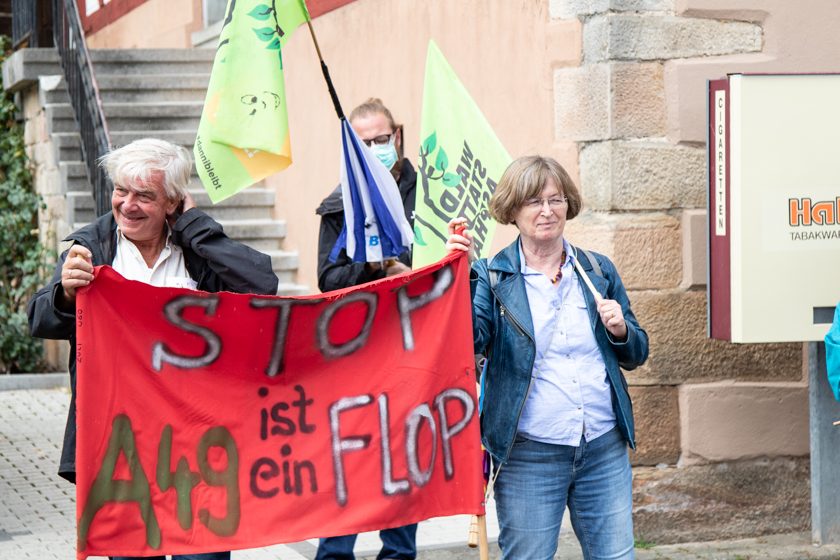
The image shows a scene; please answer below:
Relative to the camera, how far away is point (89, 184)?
37.6ft

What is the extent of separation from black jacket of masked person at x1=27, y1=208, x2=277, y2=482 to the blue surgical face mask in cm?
125

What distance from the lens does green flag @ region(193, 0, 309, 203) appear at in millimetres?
4754

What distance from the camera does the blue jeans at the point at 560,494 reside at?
4.24m

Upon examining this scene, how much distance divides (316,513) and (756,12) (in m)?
3.47

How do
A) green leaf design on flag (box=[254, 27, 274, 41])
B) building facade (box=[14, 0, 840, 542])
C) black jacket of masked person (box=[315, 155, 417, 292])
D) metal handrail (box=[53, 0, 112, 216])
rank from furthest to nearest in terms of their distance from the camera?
metal handrail (box=[53, 0, 112, 216]) → building facade (box=[14, 0, 840, 542]) → black jacket of masked person (box=[315, 155, 417, 292]) → green leaf design on flag (box=[254, 27, 274, 41])

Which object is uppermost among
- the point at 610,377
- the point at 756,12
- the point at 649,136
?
the point at 756,12

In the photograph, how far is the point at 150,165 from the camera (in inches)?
165

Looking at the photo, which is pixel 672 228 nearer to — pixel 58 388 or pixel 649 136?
pixel 649 136

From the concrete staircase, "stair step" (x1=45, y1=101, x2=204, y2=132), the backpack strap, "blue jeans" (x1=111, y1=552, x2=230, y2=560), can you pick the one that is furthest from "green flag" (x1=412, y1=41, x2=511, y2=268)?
"stair step" (x1=45, y1=101, x2=204, y2=132)

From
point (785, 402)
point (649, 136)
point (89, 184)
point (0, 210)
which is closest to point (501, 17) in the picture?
point (649, 136)

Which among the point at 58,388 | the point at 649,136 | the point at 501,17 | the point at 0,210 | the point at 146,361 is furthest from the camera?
the point at 0,210

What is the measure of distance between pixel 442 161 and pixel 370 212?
349 mm

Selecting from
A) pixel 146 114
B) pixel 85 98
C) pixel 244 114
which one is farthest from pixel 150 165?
pixel 146 114

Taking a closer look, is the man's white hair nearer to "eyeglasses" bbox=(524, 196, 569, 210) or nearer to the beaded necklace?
"eyeglasses" bbox=(524, 196, 569, 210)
